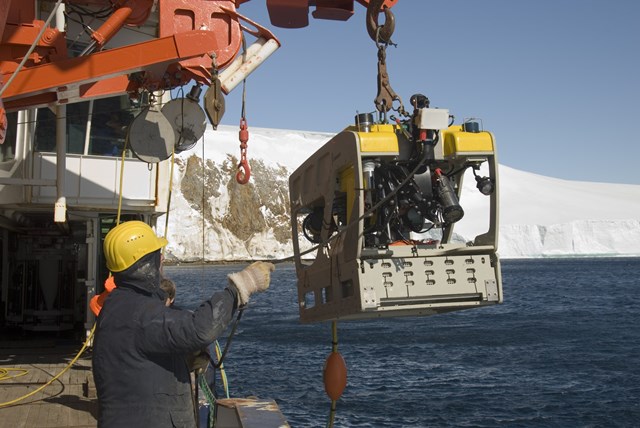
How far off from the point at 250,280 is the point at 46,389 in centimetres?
756

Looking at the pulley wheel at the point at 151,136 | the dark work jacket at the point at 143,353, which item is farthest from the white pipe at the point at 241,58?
the dark work jacket at the point at 143,353

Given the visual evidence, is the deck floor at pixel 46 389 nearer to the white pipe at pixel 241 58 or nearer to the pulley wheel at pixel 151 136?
the pulley wheel at pixel 151 136

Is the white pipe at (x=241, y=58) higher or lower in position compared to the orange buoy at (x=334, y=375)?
higher

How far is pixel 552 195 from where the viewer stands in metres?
136

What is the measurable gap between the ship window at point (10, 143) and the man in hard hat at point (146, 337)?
991 centimetres

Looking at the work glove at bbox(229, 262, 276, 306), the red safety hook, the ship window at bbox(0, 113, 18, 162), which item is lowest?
the work glove at bbox(229, 262, 276, 306)

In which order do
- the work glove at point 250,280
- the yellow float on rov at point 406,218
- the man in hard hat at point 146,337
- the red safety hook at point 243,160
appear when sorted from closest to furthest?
1. the man in hard hat at point 146,337
2. the work glove at point 250,280
3. the yellow float on rov at point 406,218
4. the red safety hook at point 243,160

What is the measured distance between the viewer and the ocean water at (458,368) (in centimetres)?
1623

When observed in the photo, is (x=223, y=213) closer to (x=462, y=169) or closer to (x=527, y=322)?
(x=527, y=322)

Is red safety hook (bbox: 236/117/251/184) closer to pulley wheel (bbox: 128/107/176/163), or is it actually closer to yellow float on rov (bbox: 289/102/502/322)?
pulley wheel (bbox: 128/107/176/163)

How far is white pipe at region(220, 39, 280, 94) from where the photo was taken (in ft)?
31.5

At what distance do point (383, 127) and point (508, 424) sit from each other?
11.0m

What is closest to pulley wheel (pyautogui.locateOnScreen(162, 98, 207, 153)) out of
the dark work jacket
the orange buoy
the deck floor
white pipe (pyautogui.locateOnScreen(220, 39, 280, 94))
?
white pipe (pyautogui.locateOnScreen(220, 39, 280, 94))

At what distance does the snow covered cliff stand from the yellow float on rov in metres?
63.9
